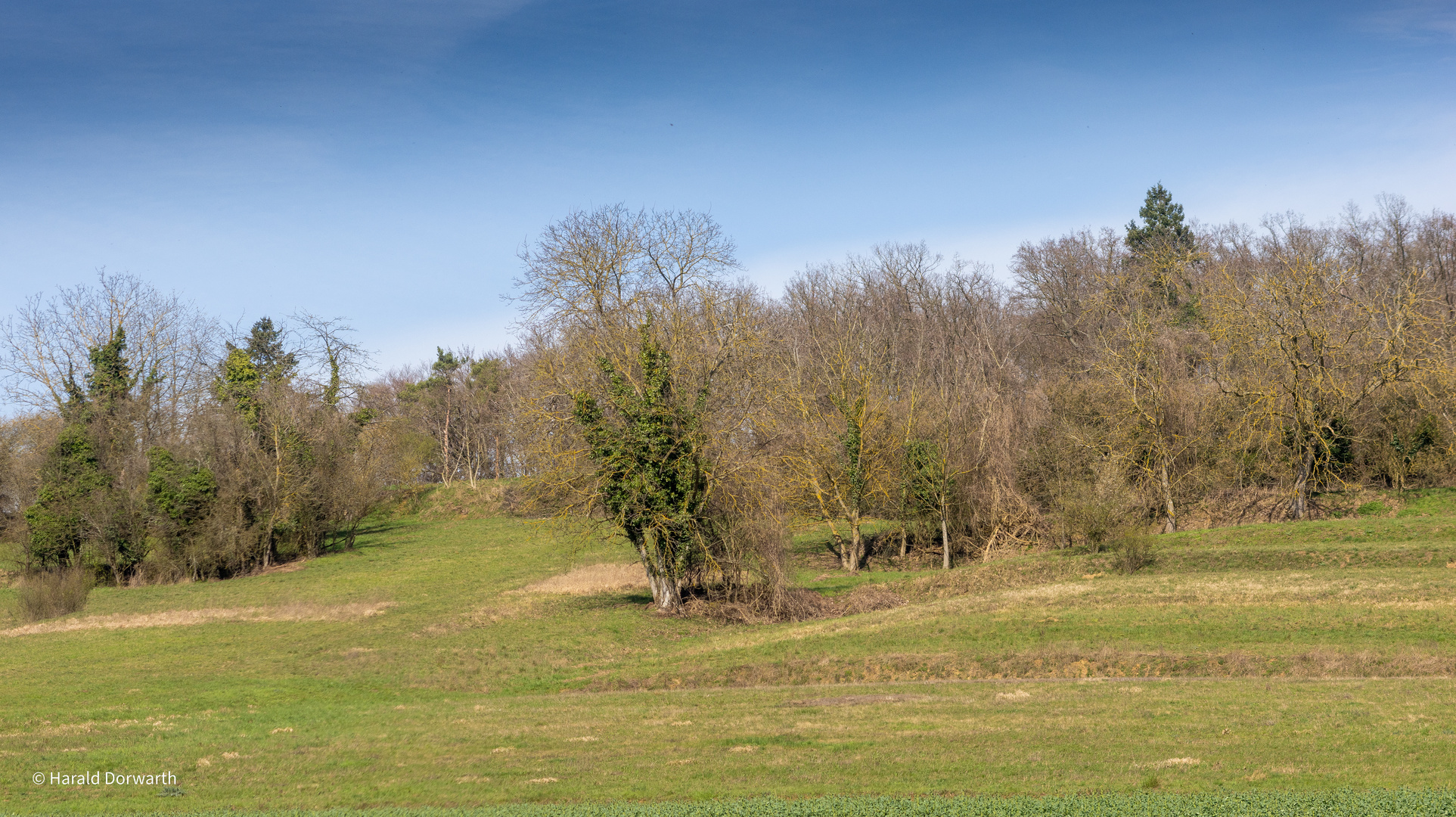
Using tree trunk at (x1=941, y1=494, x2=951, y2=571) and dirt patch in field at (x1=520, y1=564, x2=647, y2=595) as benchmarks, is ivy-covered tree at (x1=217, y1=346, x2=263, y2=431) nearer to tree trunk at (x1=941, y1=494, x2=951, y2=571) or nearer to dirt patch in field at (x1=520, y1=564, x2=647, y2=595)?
dirt patch in field at (x1=520, y1=564, x2=647, y2=595)

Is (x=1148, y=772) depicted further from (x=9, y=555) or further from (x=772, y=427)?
(x=9, y=555)

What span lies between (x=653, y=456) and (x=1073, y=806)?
2064 cm

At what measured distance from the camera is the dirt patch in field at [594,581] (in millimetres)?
35375

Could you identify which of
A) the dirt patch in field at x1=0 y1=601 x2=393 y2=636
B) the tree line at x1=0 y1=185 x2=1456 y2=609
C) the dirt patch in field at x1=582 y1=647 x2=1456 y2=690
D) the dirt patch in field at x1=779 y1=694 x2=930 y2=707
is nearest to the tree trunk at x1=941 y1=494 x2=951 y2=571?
the tree line at x1=0 y1=185 x2=1456 y2=609

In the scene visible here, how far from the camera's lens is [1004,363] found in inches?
2694

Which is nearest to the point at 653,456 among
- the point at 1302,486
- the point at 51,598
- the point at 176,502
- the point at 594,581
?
the point at 594,581

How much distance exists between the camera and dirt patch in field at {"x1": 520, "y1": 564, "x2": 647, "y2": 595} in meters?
35.4

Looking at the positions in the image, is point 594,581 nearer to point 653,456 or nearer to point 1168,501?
point 653,456

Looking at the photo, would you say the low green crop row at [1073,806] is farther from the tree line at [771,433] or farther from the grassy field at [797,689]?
the tree line at [771,433]

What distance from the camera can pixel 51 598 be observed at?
33562 mm

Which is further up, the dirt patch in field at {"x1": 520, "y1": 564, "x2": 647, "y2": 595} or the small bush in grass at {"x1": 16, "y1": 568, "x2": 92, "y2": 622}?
the small bush in grass at {"x1": 16, "y1": 568, "x2": 92, "y2": 622}

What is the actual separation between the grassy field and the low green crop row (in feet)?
2.34

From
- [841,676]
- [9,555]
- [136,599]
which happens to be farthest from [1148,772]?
[9,555]

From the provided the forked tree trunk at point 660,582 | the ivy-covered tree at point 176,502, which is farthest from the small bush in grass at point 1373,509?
the ivy-covered tree at point 176,502
